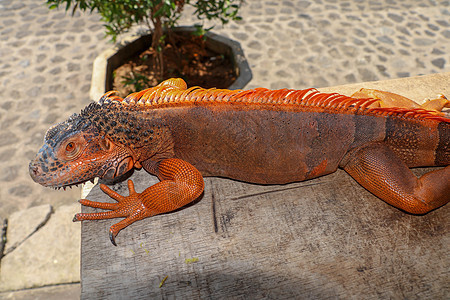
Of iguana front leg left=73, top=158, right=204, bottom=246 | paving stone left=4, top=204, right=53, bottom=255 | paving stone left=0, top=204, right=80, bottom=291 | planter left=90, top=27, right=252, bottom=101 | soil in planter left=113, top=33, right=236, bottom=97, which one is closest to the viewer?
iguana front leg left=73, top=158, right=204, bottom=246

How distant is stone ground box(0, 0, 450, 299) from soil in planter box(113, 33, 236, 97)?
0.51m

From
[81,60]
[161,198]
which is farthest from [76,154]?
[81,60]

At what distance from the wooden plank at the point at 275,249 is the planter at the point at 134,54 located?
9.93 ft

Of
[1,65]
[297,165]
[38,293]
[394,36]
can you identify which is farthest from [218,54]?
[38,293]

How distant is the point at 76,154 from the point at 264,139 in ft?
4.33

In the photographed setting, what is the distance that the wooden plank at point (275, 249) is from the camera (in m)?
2.29

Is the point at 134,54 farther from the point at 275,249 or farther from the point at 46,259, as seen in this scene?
the point at 275,249

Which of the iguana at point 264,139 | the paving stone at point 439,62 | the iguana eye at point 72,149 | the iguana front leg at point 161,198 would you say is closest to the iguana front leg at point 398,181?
the iguana at point 264,139

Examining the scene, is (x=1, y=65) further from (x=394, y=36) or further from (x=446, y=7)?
(x=446, y=7)

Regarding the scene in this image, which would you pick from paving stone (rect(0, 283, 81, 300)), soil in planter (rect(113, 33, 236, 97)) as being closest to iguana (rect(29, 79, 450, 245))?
paving stone (rect(0, 283, 81, 300))

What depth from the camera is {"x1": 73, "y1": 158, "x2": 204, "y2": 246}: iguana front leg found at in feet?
8.24

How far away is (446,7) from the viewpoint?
710cm

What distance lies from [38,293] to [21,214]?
3.48 ft

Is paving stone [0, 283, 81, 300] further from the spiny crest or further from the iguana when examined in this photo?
the spiny crest
